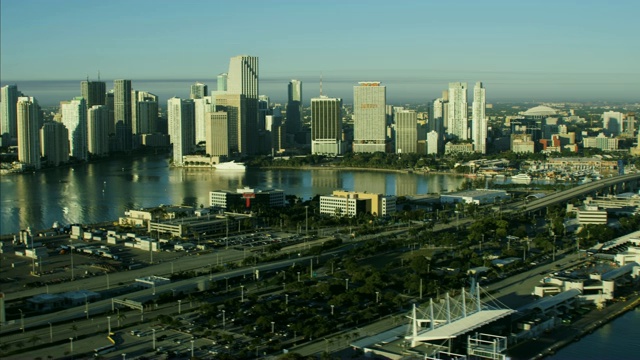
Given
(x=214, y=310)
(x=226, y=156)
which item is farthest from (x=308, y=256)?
(x=226, y=156)

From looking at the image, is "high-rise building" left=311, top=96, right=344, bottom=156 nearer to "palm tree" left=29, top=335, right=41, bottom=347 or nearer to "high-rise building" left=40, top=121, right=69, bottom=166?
"high-rise building" left=40, top=121, right=69, bottom=166

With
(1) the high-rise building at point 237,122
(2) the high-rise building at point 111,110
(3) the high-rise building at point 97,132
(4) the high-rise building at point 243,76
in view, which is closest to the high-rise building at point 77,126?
(3) the high-rise building at point 97,132

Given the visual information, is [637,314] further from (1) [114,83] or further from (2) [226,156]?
(1) [114,83]

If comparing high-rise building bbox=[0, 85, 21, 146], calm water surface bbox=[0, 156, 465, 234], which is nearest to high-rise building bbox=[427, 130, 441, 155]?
calm water surface bbox=[0, 156, 465, 234]

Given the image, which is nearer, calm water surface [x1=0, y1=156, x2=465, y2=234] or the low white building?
calm water surface [x1=0, y1=156, x2=465, y2=234]

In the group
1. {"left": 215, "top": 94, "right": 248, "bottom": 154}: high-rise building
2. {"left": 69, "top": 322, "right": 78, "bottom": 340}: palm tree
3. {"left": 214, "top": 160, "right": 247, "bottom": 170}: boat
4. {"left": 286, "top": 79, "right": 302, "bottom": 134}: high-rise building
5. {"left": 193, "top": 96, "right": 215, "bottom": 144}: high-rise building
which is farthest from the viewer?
{"left": 286, "top": 79, "right": 302, "bottom": 134}: high-rise building

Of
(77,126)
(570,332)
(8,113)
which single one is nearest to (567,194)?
(570,332)
